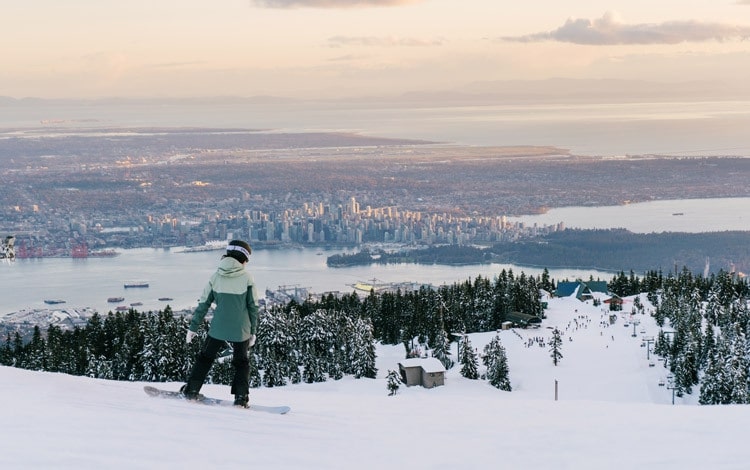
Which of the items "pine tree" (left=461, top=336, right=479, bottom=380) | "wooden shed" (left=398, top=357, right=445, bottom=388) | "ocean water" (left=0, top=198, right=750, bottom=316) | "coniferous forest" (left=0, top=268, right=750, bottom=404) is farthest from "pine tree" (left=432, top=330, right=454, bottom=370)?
"ocean water" (left=0, top=198, right=750, bottom=316)

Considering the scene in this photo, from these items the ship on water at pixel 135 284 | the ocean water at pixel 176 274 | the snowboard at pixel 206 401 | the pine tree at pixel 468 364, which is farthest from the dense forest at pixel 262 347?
the ship on water at pixel 135 284

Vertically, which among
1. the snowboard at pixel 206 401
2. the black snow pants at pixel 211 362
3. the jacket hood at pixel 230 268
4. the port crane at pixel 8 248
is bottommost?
the snowboard at pixel 206 401

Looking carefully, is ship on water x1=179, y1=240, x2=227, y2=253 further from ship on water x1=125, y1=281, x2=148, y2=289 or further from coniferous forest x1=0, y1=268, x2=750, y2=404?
coniferous forest x1=0, y1=268, x2=750, y2=404

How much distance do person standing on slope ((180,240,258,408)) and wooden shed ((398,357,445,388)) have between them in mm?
21720

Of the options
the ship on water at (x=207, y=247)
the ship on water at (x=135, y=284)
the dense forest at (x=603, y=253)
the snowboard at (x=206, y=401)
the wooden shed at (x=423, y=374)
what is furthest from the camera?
the ship on water at (x=207, y=247)

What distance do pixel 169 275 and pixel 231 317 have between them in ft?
266

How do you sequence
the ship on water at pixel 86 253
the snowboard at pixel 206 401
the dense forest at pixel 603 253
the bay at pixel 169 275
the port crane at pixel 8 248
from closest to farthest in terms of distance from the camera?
the snowboard at pixel 206 401
the port crane at pixel 8 248
the bay at pixel 169 275
the dense forest at pixel 603 253
the ship on water at pixel 86 253

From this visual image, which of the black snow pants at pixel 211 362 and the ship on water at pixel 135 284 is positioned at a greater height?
the black snow pants at pixel 211 362

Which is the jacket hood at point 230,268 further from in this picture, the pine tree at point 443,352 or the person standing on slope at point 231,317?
the pine tree at point 443,352

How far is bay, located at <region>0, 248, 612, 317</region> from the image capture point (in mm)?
74500

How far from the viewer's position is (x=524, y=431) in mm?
7707

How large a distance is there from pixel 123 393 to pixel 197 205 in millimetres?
138164

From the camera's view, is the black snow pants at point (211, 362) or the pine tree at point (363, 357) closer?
the black snow pants at point (211, 362)

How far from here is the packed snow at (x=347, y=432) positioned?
5637 millimetres
